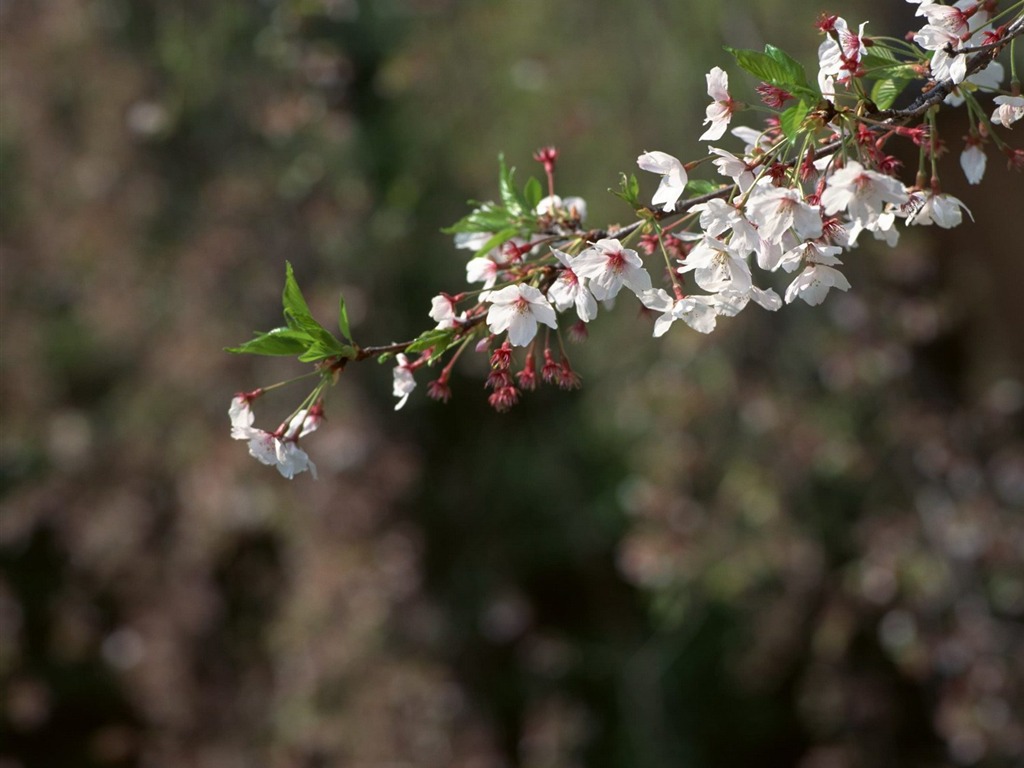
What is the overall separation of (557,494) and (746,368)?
5.47ft

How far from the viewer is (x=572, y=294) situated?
974 millimetres

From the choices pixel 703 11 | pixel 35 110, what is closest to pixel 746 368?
pixel 703 11

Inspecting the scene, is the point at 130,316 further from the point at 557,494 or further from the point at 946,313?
the point at 946,313

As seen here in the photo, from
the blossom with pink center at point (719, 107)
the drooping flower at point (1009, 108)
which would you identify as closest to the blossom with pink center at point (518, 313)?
the blossom with pink center at point (719, 107)

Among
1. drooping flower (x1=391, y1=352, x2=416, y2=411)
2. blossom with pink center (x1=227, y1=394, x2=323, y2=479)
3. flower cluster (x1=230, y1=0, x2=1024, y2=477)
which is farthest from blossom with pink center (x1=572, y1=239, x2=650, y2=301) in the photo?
blossom with pink center (x1=227, y1=394, x2=323, y2=479)

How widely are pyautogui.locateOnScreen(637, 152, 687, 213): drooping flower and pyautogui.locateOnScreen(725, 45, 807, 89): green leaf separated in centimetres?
10

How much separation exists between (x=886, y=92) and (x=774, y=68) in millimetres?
182

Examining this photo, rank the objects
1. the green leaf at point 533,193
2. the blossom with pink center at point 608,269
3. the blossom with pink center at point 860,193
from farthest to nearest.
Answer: the green leaf at point 533,193 → the blossom with pink center at point 608,269 → the blossom with pink center at point 860,193

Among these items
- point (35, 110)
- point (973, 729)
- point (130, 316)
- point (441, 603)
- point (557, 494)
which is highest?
point (35, 110)

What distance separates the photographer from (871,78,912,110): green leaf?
1010 millimetres

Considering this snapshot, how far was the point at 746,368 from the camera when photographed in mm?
3514

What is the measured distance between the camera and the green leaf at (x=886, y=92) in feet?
3.31

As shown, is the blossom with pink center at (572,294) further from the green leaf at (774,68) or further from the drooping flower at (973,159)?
the drooping flower at (973,159)

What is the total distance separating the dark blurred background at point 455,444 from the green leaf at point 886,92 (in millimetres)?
1400
